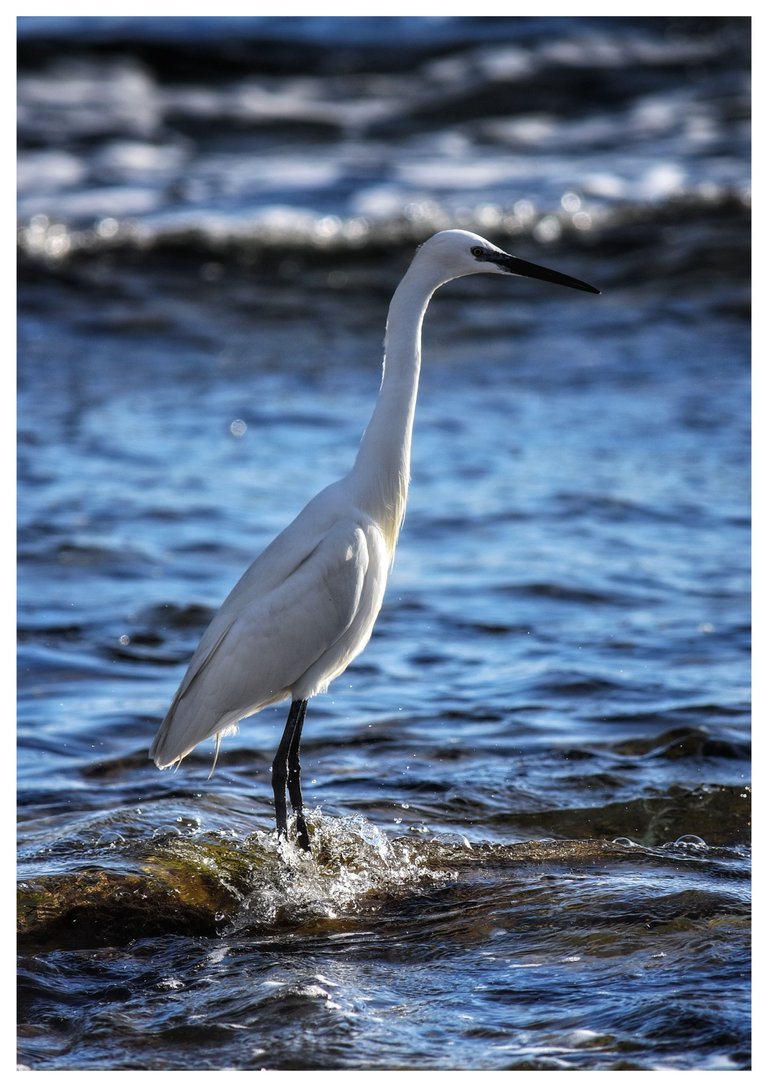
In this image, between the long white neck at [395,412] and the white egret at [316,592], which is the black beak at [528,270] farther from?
the long white neck at [395,412]

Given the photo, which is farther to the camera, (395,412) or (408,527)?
(408,527)

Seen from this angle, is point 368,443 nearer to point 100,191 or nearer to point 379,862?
point 379,862

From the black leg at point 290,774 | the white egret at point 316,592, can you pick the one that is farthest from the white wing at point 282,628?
the black leg at point 290,774

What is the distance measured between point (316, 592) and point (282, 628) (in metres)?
0.16

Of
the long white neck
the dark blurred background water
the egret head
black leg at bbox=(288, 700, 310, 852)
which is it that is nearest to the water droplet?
the dark blurred background water

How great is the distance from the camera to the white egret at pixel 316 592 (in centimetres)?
421

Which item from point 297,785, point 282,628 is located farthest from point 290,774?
point 282,628

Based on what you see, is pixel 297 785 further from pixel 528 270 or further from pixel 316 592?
pixel 528 270

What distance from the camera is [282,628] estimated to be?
4.22m

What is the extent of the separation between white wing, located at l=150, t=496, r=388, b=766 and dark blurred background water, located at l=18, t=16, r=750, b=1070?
391 mm


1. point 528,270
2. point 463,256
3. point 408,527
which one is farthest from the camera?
point 408,527

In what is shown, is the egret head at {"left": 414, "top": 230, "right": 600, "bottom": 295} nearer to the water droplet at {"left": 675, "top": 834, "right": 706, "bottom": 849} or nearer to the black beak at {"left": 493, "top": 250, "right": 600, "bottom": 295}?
the black beak at {"left": 493, "top": 250, "right": 600, "bottom": 295}

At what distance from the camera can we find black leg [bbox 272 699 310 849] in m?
4.15

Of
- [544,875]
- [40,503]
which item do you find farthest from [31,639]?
[544,875]
